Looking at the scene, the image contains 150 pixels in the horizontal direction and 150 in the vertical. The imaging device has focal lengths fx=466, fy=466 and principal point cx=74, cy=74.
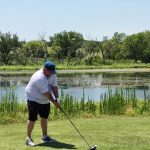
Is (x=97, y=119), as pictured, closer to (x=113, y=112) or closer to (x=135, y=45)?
(x=113, y=112)

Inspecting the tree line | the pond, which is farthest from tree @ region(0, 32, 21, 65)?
the pond

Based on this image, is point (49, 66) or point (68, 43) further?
point (68, 43)

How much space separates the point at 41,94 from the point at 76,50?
71526mm

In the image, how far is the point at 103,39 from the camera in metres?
84.9

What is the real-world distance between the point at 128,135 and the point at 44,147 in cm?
197

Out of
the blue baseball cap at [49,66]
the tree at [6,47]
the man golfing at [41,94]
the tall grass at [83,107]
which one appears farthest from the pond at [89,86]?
the tree at [6,47]

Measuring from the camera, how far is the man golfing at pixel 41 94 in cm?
845

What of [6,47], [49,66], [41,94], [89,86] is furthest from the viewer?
[6,47]

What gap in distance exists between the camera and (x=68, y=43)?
7994cm

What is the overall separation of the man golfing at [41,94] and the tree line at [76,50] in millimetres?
63658

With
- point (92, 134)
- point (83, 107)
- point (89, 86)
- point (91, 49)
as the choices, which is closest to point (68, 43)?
point (91, 49)

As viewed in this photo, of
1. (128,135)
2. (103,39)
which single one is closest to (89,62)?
(103,39)

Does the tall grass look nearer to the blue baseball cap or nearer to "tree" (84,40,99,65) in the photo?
the blue baseball cap

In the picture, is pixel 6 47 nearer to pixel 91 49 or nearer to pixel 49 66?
pixel 91 49
